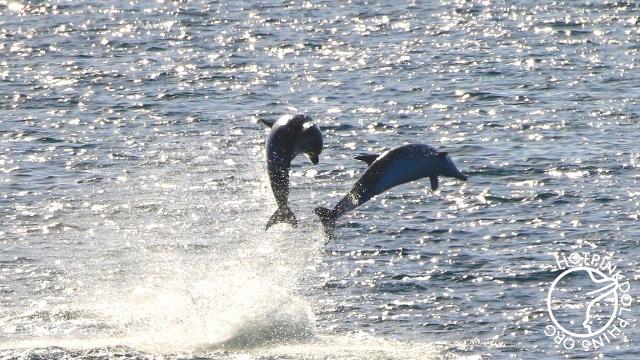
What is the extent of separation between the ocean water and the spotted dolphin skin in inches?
144

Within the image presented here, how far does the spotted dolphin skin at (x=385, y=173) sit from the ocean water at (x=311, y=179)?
3.65 m

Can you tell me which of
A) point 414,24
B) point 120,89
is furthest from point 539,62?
point 120,89

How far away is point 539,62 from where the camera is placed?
197ft

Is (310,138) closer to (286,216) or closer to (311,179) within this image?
(286,216)

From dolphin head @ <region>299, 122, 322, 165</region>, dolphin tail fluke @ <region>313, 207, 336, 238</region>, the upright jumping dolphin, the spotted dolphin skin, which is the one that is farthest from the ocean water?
dolphin head @ <region>299, 122, 322, 165</region>

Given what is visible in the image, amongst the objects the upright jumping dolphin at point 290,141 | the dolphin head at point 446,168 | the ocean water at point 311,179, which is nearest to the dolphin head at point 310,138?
the upright jumping dolphin at point 290,141

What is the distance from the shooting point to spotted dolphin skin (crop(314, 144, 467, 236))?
29.5 meters

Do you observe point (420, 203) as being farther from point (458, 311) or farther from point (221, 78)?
point (221, 78)

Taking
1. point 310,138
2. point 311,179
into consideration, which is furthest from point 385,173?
point 311,179

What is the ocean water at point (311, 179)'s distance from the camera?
34.3 m

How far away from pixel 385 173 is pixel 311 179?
1573 centimetres

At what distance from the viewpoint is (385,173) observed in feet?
97.6

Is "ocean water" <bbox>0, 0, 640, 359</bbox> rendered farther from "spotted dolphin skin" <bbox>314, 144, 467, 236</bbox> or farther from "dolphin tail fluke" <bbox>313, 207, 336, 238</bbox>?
"spotted dolphin skin" <bbox>314, 144, 467, 236</bbox>

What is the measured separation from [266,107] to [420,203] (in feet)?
42.1
